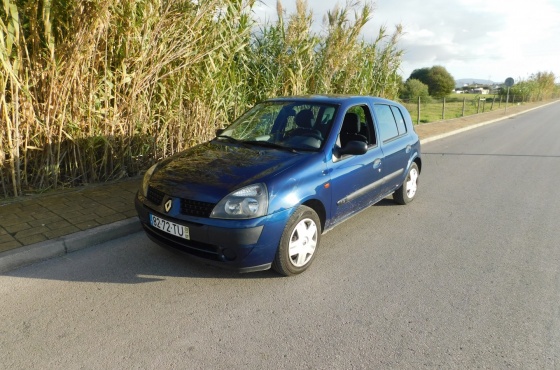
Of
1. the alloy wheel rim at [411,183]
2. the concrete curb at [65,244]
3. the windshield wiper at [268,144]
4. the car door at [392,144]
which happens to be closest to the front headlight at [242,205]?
the windshield wiper at [268,144]

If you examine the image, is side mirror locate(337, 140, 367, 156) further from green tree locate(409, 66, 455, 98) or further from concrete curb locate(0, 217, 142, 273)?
green tree locate(409, 66, 455, 98)

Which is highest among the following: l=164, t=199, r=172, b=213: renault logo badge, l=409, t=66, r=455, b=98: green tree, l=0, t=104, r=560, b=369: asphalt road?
l=409, t=66, r=455, b=98: green tree

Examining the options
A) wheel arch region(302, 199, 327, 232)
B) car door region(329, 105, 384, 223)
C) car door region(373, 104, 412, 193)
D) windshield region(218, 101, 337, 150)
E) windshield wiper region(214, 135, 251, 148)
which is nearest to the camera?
wheel arch region(302, 199, 327, 232)

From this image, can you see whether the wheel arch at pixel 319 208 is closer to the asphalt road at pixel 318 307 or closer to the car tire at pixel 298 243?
the car tire at pixel 298 243

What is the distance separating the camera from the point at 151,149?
19.9 ft

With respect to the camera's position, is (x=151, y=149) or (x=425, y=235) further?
(x=151, y=149)

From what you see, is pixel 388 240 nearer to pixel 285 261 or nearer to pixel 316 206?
pixel 316 206

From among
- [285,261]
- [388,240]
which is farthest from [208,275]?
[388,240]

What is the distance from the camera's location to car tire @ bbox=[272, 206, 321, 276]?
9.87ft

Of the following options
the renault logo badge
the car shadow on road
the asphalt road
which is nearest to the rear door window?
the asphalt road

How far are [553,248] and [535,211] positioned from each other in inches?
53.7

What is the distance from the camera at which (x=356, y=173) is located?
12.3ft

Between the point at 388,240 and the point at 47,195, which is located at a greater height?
the point at 47,195

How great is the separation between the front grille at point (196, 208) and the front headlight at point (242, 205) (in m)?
0.05
